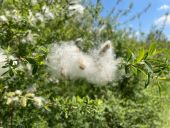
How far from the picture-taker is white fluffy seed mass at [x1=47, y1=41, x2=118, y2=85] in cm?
398

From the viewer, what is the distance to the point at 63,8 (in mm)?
5309

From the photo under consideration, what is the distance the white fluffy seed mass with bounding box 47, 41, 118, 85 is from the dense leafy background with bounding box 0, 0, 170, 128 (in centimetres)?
13

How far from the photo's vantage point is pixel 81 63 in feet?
13.3

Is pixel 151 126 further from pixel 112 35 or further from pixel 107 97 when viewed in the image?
pixel 112 35

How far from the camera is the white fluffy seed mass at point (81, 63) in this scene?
3979 mm

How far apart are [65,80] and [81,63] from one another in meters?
2.01

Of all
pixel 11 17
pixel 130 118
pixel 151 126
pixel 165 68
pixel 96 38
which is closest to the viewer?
pixel 165 68

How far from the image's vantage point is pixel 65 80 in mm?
6039

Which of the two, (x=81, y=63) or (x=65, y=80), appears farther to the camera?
(x=65, y=80)

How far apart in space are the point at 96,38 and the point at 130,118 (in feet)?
5.02

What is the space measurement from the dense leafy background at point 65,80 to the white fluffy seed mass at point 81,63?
5.2 inches

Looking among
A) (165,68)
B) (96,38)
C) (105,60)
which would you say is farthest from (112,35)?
(165,68)

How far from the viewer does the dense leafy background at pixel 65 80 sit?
2508 mm

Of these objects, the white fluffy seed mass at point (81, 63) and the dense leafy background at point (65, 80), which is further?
the white fluffy seed mass at point (81, 63)
